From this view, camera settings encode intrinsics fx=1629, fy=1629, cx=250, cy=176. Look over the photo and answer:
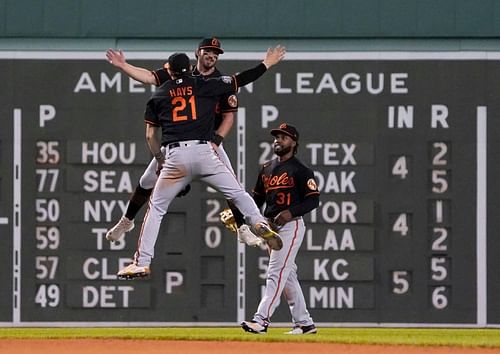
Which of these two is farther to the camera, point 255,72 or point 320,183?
point 320,183

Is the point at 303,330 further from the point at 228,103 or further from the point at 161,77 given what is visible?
the point at 161,77

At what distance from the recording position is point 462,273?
54.0 feet

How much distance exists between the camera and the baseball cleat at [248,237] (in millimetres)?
13117

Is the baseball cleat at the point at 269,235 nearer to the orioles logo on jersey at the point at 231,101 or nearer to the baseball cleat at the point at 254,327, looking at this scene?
the baseball cleat at the point at 254,327

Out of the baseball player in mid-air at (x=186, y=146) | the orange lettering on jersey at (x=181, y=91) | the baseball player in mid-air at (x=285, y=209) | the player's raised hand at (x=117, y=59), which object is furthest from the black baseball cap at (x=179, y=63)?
the baseball player in mid-air at (x=285, y=209)

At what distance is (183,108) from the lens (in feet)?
41.8

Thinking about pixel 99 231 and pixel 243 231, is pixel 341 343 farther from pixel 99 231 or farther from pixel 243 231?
pixel 99 231

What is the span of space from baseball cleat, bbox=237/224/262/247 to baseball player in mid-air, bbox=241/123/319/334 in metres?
0.71

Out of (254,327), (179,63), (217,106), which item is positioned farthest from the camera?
(254,327)

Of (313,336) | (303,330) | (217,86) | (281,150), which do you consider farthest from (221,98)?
(303,330)

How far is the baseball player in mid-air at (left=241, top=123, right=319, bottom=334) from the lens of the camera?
13906 millimetres

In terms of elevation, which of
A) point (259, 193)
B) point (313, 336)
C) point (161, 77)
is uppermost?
point (161, 77)

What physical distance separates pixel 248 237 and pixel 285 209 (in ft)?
2.99

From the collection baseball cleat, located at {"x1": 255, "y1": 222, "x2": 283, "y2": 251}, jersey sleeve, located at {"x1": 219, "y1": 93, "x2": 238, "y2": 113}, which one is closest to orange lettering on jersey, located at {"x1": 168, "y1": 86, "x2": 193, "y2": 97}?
jersey sleeve, located at {"x1": 219, "y1": 93, "x2": 238, "y2": 113}
